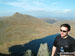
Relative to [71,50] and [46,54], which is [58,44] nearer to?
[71,50]

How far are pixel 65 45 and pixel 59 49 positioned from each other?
0.37m

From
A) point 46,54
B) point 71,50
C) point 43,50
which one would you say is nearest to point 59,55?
point 71,50

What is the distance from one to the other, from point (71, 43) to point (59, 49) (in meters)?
0.64

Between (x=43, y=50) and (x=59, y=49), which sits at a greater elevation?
(x=59, y=49)

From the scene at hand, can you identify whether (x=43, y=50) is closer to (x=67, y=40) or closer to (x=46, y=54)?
(x=46, y=54)

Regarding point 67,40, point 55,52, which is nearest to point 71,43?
point 67,40

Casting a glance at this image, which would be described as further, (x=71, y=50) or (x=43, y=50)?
(x=43, y=50)

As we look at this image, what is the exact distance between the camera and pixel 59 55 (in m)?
8.00

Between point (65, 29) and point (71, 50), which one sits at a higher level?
point (65, 29)

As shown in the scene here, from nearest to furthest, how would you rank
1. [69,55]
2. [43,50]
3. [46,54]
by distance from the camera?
[69,55]
[43,50]
[46,54]

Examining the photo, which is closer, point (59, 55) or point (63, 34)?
point (59, 55)

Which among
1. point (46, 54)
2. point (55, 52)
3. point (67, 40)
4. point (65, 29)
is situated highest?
point (65, 29)

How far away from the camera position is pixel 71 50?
8539mm

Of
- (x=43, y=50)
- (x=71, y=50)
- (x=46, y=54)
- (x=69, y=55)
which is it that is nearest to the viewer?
(x=69, y=55)
